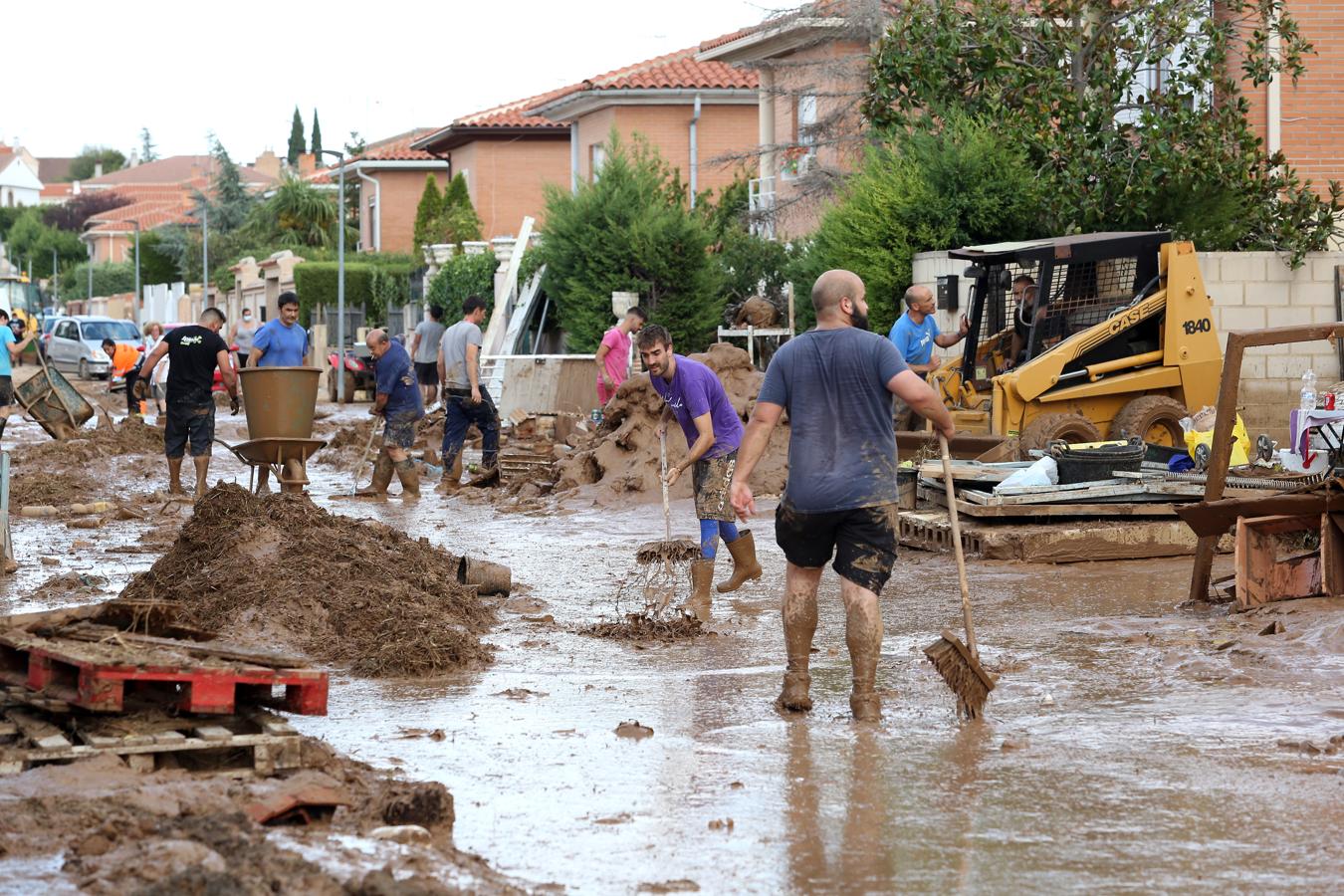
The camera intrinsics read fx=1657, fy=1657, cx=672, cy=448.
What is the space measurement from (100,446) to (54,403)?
81cm

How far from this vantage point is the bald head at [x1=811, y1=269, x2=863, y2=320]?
695 cm

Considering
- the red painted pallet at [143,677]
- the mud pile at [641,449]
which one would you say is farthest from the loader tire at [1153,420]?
the red painted pallet at [143,677]

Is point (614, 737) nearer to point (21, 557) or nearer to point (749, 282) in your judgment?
point (21, 557)

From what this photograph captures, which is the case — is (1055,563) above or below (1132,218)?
below

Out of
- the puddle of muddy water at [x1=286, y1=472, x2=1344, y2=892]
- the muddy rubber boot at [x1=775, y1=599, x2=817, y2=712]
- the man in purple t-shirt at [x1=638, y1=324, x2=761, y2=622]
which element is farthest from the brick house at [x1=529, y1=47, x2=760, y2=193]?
the muddy rubber boot at [x1=775, y1=599, x2=817, y2=712]

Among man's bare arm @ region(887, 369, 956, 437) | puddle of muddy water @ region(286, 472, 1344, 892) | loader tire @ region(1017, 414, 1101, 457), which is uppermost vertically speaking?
man's bare arm @ region(887, 369, 956, 437)

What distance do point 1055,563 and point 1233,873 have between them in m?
6.88

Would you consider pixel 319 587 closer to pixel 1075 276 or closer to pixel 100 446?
pixel 1075 276

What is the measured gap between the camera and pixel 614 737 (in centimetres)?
661

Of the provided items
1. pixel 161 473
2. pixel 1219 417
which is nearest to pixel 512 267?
pixel 161 473

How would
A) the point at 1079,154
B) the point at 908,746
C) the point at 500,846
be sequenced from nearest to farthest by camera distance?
1. the point at 500,846
2. the point at 908,746
3. the point at 1079,154

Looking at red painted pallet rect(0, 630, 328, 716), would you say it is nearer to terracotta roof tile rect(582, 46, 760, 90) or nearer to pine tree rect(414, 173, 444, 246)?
terracotta roof tile rect(582, 46, 760, 90)

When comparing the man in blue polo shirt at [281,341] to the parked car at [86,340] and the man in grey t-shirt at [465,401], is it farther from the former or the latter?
the parked car at [86,340]

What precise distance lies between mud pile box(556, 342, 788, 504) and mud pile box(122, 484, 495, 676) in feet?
20.4
